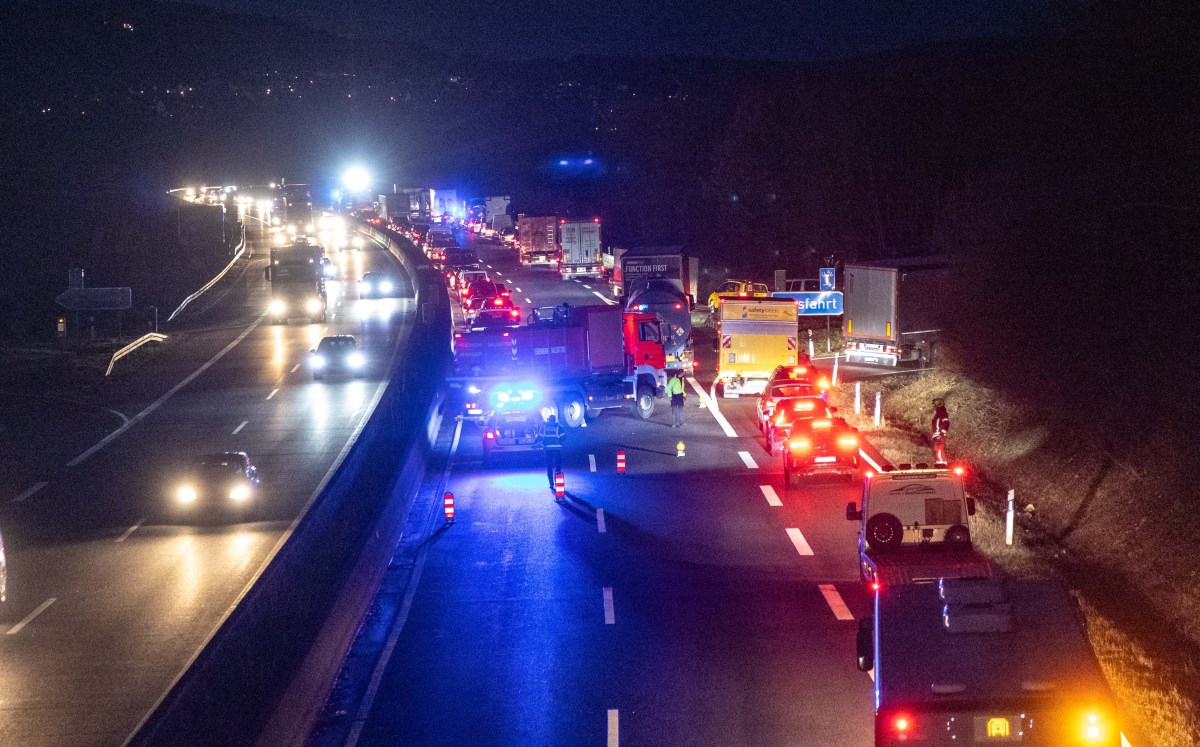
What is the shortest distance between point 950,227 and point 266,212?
112 m

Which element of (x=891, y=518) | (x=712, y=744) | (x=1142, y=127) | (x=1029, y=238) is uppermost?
(x=1142, y=127)

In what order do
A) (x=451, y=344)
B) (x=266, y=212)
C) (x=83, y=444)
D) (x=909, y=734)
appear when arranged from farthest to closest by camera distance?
(x=266, y=212)
(x=451, y=344)
(x=83, y=444)
(x=909, y=734)

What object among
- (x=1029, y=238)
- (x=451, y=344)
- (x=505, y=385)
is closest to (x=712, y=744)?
(x=505, y=385)

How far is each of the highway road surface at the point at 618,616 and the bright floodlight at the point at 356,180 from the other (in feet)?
418

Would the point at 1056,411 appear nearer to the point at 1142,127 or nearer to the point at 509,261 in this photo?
the point at 1142,127

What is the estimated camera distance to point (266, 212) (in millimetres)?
145250

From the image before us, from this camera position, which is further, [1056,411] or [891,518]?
[1056,411]

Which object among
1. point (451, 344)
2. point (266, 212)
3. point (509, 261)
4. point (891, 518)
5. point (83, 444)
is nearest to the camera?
point (891, 518)

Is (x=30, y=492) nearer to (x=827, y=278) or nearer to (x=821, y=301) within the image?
(x=821, y=301)

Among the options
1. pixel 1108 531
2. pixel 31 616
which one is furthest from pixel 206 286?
pixel 1108 531

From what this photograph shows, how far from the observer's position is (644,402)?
116 feet

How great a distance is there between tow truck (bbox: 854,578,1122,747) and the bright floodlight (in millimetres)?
145540

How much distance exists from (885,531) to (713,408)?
66.4 ft

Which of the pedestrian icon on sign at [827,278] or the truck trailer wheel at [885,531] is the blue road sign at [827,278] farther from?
the truck trailer wheel at [885,531]
